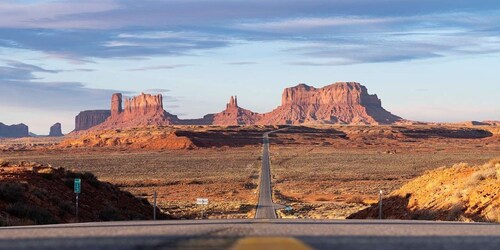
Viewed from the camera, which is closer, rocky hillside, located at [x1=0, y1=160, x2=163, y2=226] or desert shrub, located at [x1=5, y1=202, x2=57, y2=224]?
desert shrub, located at [x1=5, y1=202, x2=57, y2=224]

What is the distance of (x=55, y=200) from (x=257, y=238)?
14611 mm

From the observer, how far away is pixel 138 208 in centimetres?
2761

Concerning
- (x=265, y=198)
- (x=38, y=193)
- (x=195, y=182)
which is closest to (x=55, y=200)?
(x=38, y=193)

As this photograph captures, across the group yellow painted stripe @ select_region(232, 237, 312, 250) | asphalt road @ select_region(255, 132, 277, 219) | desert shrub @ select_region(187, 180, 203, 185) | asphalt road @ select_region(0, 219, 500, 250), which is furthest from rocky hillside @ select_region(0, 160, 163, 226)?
desert shrub @ select_region(187, 180, 203, 185)

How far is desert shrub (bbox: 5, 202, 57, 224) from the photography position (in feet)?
57.0

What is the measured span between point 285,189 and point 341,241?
46626mm

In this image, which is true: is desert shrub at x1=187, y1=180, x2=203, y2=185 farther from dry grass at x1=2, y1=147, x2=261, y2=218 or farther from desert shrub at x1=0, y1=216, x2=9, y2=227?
desert shrub at x1=0, y1=216, x2=9, y2=227

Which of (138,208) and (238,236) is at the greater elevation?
(238,236)

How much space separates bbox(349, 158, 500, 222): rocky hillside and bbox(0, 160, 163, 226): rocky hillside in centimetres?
1047

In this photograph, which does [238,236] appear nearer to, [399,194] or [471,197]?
[471,197]

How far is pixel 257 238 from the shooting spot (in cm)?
846

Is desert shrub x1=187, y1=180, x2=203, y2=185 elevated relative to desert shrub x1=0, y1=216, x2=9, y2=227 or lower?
lower

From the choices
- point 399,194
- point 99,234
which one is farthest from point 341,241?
point 399,194

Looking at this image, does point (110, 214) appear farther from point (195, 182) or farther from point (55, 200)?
point (195, 182)
